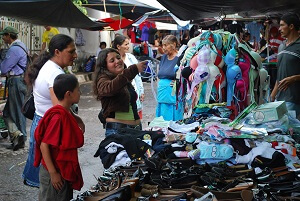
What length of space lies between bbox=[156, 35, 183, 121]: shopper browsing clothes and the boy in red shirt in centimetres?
358

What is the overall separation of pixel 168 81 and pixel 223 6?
4.51ft

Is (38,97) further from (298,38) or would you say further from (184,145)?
(298,38)

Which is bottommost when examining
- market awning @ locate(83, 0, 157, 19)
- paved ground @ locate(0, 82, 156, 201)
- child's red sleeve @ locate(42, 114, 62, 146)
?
paved ground @ locate(0, 82, 156, 201)

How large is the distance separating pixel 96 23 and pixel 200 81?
4.35 m

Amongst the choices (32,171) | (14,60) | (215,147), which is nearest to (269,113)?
(215,147)

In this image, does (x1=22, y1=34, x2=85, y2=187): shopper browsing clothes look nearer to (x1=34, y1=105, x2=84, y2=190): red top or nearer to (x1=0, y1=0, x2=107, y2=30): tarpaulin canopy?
(x1=34, y1=105, x2=84, y2=190): red top

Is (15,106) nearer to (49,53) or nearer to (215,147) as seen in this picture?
(49,53)

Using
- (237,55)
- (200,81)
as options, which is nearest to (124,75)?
(200,81)

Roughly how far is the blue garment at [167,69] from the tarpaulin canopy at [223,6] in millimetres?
775

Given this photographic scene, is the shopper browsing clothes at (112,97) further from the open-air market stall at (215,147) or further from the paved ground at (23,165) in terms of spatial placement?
the paved ground at (23,165)

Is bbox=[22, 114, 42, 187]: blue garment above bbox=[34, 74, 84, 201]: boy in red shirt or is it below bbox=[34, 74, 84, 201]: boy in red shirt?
below

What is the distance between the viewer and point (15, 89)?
29.0 ft

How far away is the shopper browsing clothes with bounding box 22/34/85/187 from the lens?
15.3ft

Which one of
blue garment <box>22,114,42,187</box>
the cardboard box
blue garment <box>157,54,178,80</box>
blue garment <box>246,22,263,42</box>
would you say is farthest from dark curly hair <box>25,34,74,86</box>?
blue garment <box>246,22,263,42</box>
